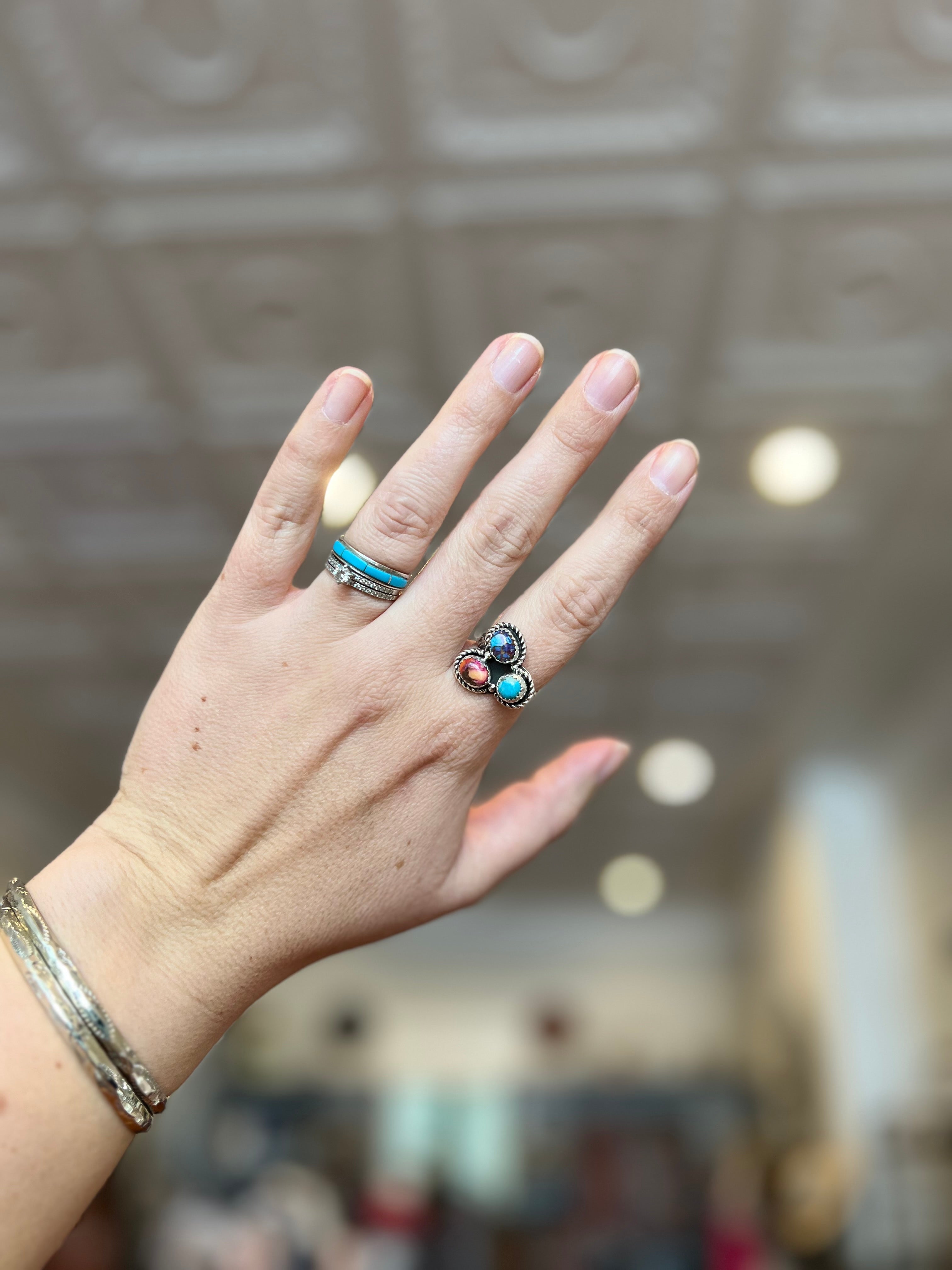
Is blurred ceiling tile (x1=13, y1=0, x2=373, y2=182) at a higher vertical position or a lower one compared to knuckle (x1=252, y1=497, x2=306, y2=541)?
higher

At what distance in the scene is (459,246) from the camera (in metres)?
1.74

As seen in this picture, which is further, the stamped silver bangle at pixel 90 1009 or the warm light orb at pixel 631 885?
the warm light orb at pixel 631 885

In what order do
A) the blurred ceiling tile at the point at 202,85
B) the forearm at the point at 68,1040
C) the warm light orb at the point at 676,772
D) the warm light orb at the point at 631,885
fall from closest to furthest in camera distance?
the forearm at the point at 68,1040, the blurred ceiling tile at the point at 202,85, the warm light orb at the point at 676,772, the warm light orb at the point at 631,885

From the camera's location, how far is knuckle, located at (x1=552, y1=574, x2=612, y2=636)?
0.58 meters

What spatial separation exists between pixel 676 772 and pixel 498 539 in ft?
14.1

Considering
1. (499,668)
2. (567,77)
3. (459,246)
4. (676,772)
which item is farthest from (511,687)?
(676,772)

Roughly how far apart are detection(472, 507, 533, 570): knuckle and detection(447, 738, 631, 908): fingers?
0.54 ft

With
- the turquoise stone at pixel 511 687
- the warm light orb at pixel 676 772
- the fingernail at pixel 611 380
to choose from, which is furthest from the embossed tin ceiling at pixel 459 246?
the warm light orb at pixel 676 772

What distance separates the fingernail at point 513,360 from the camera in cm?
53

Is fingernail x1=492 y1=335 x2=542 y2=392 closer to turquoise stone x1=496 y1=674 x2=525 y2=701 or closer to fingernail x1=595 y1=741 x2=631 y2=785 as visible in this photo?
turquoise stone x1=496 y1=674 x2=525 y2=701

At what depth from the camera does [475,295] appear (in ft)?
6.05

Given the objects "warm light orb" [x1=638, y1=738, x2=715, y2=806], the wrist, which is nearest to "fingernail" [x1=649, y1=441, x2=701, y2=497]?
the wrist

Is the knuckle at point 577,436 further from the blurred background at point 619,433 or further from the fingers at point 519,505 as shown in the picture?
the blurred background at point 619,433

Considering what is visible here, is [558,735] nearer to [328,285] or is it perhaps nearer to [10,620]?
[10,620]
